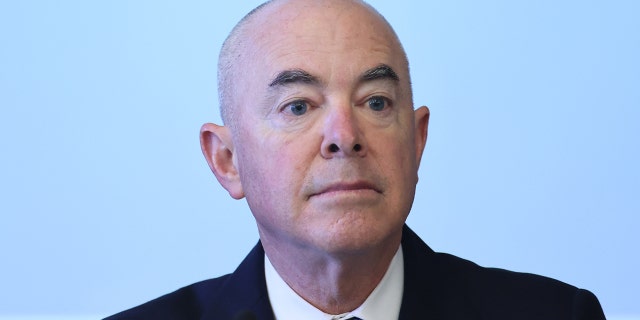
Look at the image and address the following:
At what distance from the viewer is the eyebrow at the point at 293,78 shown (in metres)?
2.37

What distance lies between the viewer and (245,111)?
2.49m

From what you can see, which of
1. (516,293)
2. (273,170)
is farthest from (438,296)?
(273,170)

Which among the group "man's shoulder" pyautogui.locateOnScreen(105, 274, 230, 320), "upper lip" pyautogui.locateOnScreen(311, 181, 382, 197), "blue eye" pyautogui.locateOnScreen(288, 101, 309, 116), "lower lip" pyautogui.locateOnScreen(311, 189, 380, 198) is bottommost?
"man's shoulder" pyautogui.locateOnScreen(105, 274, 230, 320)

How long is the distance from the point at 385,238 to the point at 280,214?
0.74 feet

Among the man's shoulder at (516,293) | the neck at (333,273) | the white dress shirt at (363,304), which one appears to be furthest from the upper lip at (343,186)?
the man's shoulder at (516,293)

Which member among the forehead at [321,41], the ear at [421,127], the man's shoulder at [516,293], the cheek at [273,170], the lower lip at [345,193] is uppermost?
the forehead at [321,41]

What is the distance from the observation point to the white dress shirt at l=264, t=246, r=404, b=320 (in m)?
2.46

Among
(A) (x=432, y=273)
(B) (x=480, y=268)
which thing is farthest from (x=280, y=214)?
(B) (x=480, y=268)

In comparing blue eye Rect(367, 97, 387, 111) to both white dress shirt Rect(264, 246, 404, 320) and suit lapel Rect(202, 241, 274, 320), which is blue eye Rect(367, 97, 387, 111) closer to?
white dress shirt Rect(264, 246, 404, 320)

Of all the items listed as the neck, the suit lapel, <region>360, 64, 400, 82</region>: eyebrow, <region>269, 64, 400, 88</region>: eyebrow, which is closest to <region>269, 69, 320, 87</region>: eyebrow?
<region>269, 64, 400, 88</region>: eyebrow

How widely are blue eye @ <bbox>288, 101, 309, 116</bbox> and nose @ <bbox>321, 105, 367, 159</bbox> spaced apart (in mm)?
64

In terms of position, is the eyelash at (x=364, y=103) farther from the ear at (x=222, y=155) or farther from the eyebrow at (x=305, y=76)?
the ear at (x=222, y=155)

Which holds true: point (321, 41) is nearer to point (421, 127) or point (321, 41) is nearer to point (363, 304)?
point (421, 127)

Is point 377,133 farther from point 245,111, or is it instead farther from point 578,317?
point 578,317
